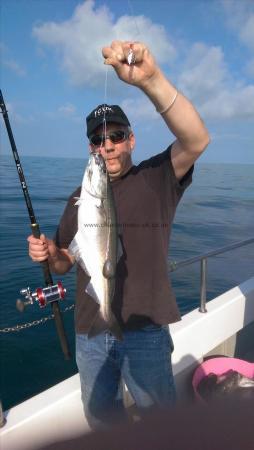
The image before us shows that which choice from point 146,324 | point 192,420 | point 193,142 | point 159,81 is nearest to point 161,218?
point 193,142

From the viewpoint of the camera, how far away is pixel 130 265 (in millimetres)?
2779

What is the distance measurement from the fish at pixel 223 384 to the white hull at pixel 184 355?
0.33 metres

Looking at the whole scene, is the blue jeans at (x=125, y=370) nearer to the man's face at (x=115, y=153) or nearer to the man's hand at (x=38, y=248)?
the man's hand at (x=38, y=248)

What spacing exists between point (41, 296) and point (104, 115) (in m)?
1.60

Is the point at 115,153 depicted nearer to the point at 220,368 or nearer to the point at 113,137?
the point at 113,137

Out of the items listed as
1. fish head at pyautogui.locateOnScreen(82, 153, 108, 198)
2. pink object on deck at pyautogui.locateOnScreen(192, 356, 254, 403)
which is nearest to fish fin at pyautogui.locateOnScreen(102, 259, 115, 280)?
fish head at pyautogui.locateOnScreen(82, 153, 108, 198)

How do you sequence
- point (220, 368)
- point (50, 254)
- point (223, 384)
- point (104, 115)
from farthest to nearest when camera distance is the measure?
point (220, 368) < point (223, 384) < point (50, 254) < point (104, 115)

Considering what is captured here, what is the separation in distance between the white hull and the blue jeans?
204 mm

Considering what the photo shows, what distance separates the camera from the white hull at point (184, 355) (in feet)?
9.21

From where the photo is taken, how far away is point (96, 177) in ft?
8.30

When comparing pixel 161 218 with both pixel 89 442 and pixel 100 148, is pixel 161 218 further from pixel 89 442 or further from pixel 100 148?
pixel 89 442

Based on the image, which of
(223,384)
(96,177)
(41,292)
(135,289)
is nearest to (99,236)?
(96,177)

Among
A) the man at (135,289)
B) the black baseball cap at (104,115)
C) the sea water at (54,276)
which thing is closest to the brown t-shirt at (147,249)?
the man at (135,289)

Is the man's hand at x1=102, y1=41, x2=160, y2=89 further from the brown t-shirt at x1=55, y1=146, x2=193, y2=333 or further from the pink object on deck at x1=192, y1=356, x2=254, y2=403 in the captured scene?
the pink object on deck at x1=192, y1=356, x2=254, y2=403
